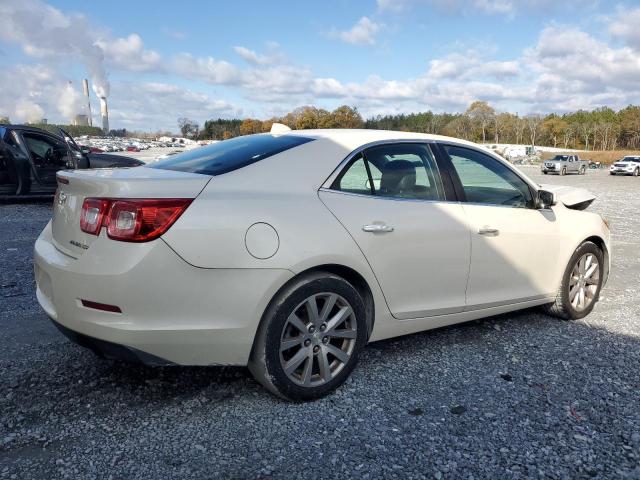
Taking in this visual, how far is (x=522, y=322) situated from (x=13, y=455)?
12.4 feet

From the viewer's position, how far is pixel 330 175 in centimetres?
313

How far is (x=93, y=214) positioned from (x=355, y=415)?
173 cm

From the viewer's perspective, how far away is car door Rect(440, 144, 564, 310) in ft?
12.2

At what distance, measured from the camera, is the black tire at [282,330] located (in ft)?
9.13

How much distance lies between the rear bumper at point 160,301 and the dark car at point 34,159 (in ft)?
29.0

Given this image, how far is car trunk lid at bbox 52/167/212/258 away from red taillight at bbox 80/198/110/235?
26 millimetres

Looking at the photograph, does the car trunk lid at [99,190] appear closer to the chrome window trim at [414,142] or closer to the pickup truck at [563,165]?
the chrome window trim at [414,142]

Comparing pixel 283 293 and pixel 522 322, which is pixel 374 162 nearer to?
pixel 283 293

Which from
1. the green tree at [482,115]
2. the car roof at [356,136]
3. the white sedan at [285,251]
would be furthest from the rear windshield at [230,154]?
the green tree at [482,115]

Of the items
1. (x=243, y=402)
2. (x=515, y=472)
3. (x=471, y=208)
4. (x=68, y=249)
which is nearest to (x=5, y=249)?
(x=68, y=249)

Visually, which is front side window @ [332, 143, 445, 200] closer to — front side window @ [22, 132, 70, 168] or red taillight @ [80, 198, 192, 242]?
red taillight @ [80, 198, 192, 242]

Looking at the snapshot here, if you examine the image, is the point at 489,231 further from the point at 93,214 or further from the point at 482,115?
the point at 482,115

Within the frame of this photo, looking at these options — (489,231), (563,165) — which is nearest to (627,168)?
(563,165)

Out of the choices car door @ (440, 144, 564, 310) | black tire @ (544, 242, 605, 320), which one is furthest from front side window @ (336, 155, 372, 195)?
black tire @ (544, 242, 605, 320)
